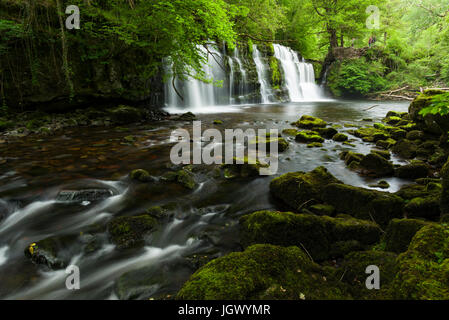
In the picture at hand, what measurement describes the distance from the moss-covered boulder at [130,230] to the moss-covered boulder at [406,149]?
627cm

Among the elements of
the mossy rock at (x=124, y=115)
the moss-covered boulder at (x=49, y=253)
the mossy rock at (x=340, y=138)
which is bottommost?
the moss-covered boulder at (x=49, y=253)

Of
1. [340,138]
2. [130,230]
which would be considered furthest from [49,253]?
[340,138]

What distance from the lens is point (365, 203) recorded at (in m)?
3.21

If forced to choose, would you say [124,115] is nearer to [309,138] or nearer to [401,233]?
[309,138]

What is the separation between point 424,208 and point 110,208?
14.4ft

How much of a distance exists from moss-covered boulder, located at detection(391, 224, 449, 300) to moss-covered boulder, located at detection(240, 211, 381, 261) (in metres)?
0.78

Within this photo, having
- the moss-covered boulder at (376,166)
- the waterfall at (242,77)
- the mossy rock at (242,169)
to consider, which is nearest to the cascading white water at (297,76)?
the waterfall at (242,77)

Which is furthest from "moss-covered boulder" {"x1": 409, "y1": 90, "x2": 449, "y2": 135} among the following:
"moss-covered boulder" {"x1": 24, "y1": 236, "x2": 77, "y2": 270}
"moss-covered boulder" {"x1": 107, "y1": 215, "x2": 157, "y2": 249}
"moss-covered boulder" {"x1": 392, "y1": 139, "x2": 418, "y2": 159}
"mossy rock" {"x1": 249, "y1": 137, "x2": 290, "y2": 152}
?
"moss-covered boulder" {"x1": 24, "y1": 236, "x2": 77, "y2": 270}

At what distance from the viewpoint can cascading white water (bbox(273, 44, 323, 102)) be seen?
2362 centimetres

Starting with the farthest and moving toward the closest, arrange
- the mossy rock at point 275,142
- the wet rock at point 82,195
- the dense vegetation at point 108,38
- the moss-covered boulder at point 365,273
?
the dense vegetation at point 108,38 → the mossy rock at point 275,142 → the wet rock at point 82,195 → the moss-covered boulder at point 365,273

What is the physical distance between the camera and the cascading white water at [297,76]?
2362cm

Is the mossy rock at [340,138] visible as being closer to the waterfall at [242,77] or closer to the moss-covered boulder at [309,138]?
the moss-covered boulder at [309,138]

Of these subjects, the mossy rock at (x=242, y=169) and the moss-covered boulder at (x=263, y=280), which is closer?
the moss-covered boulder at (x=263, y=280)
